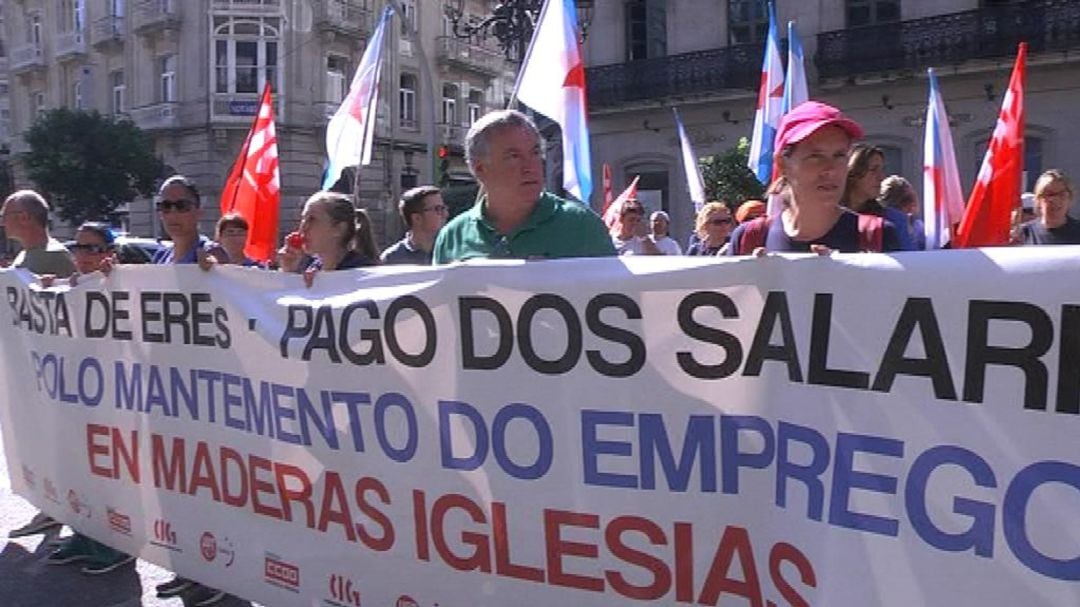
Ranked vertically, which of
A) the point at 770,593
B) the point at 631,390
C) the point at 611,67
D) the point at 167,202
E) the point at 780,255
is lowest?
the point at 770,593

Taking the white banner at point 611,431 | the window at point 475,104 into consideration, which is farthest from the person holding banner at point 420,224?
the window at point 475,104

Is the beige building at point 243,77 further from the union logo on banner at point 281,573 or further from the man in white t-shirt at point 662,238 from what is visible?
the union logo on banner at point 281,573

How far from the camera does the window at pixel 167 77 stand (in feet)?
117

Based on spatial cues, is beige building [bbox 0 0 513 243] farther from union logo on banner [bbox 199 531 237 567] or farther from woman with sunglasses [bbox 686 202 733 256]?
union logo on banner [bbox 199 531 237 567]

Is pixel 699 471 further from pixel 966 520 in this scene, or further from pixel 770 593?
pixel 966 520

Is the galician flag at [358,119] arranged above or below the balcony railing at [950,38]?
Result: below

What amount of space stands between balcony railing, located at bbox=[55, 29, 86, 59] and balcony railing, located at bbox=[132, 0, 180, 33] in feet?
16.1

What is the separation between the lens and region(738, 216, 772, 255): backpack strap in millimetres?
3414

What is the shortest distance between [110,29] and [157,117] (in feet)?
15.4

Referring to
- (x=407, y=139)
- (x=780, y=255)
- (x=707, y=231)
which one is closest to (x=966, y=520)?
(x=780, y=255)

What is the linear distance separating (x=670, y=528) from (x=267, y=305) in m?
1.76

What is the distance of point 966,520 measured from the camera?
2127mm

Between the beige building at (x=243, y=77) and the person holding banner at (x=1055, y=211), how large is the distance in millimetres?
27367

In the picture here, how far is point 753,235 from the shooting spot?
3459 millimetres
